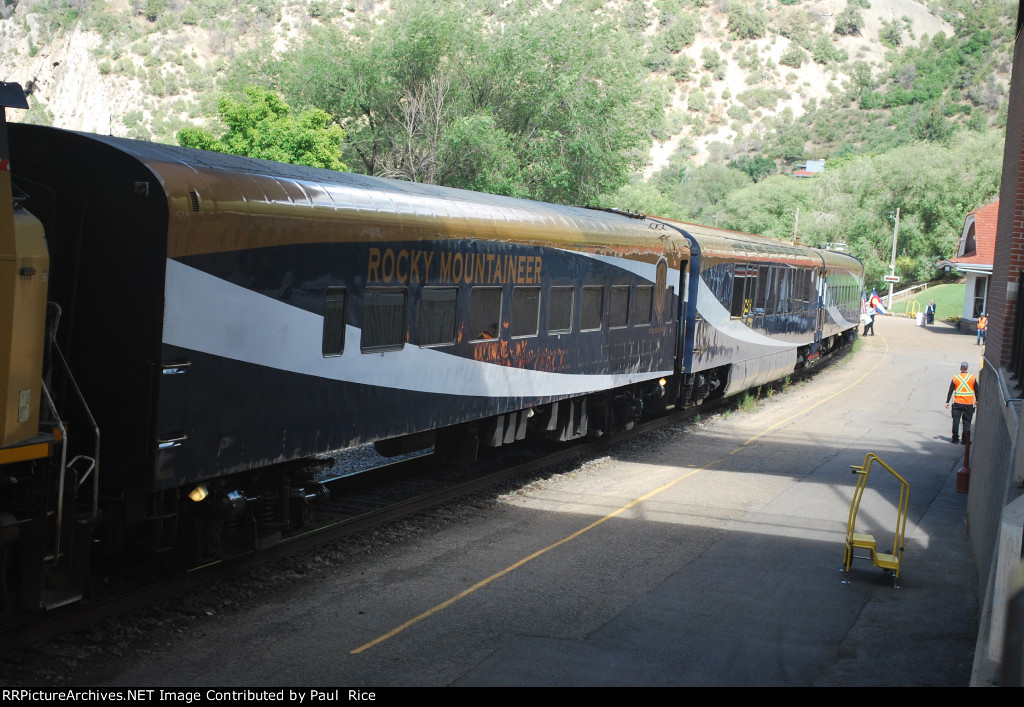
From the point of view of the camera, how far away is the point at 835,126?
538ft

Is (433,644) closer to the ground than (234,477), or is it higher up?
closer to the ground

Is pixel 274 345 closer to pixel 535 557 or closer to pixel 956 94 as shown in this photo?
pixel 535 557

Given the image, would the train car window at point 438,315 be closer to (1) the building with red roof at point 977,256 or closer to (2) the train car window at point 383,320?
(2) the train car window at point 383,320

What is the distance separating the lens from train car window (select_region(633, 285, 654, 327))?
14.8 metres

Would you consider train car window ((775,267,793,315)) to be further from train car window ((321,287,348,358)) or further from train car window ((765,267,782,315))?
train car window ((321,287,348,358))

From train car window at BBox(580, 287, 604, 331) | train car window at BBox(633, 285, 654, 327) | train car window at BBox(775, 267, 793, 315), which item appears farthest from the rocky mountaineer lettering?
train car window at BBox(775, 267, 793, 315)

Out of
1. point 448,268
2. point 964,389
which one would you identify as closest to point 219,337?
point 448,268

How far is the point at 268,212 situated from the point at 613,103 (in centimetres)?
3142

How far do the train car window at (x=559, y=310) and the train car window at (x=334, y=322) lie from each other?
4236 mm

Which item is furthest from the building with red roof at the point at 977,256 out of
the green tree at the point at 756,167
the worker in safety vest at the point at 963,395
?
the green tree at the point at 756,167

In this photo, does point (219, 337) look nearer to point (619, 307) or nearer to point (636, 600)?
point (636, 600)

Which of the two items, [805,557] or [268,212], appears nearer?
[268,212]

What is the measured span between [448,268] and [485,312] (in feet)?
3.36
